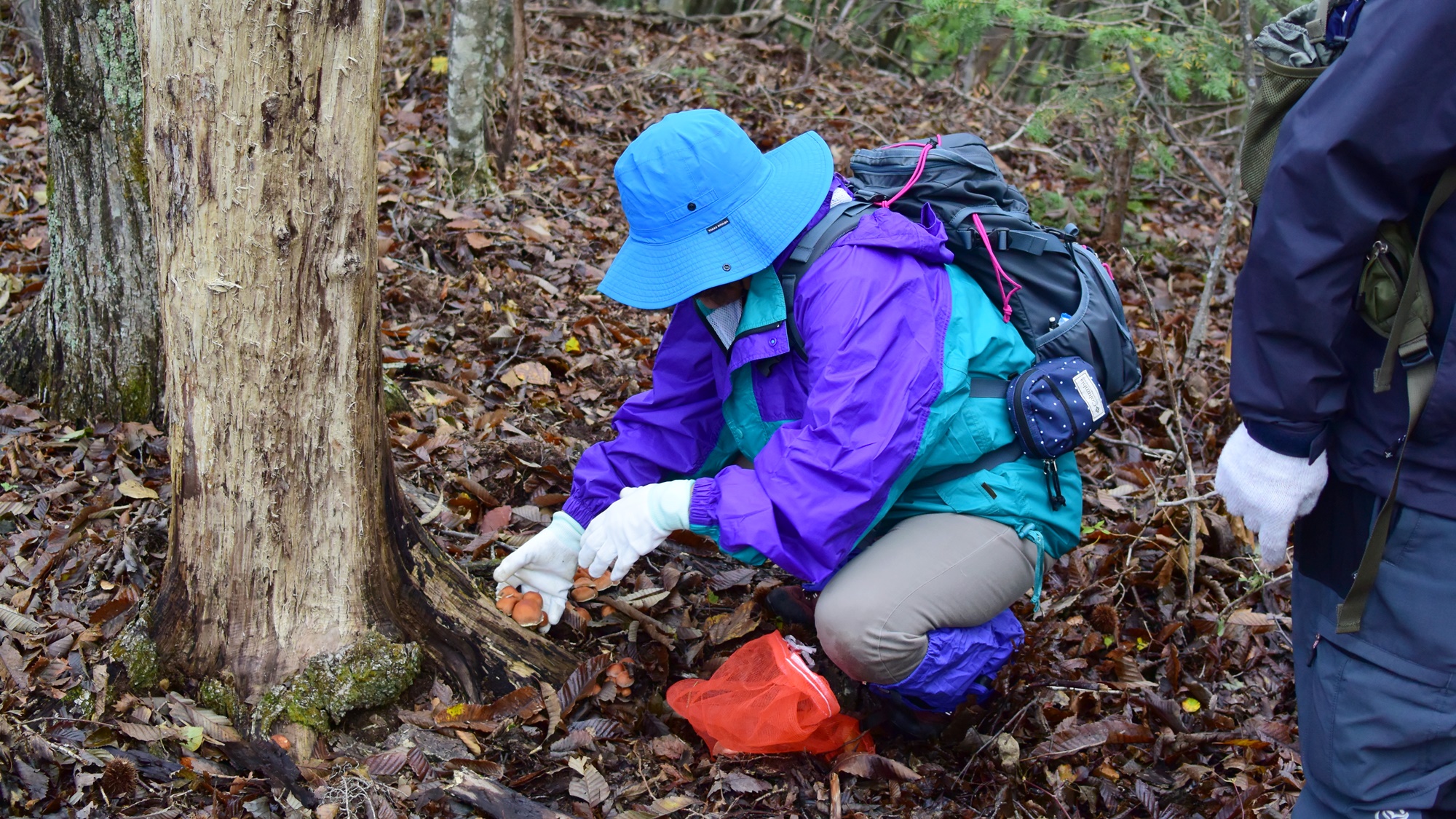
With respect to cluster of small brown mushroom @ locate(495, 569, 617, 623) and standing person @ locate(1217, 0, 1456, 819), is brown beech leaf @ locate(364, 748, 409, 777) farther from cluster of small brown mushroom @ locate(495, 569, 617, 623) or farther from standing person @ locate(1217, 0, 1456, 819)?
standing person @ locate(1217, 0, 1456, 819)

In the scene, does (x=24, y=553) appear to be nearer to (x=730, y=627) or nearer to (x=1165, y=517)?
(x=730, y=627)

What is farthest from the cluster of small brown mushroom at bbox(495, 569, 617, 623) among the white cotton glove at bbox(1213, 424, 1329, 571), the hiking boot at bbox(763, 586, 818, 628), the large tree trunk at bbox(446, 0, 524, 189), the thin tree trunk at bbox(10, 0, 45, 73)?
the thin tree trunk at bbox(10, 0, 45, 73)

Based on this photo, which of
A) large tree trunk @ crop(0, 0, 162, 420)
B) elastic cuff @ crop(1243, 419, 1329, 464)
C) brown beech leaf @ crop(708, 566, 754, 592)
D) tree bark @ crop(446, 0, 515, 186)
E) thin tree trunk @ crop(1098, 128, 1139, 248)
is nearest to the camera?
elastic cuff @ crop(1243, 419, 1329, 464)

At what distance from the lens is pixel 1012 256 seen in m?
2.68

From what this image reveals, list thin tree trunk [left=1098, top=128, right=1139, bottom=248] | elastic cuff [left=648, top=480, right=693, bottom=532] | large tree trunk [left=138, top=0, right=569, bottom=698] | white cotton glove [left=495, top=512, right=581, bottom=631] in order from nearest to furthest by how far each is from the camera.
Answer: large tree trunk [left=138, top=0, right=569, bottom=698] → elastic cuff [left=648, top=480, right=693, bottom=532] → white cotton glove [left=495, top=512, right=581, bottom=631] → thin tree trunk [left=1098, top=128, right=1139, bottom=248]

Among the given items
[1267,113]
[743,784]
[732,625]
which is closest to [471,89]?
A: [732,625]

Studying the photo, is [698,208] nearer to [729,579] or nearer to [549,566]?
[549,566]

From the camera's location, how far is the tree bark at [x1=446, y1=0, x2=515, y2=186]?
18.4 feet

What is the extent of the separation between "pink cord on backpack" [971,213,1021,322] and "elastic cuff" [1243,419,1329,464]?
87 cm

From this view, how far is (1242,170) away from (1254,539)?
86.0 inches

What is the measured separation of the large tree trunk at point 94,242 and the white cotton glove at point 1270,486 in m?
3.02

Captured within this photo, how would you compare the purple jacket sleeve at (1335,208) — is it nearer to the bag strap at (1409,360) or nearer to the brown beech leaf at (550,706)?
the bag strap at (1409,360)

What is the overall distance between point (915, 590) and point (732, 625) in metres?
0.78

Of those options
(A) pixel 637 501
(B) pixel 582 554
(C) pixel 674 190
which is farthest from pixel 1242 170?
(B) pixel 582 554
